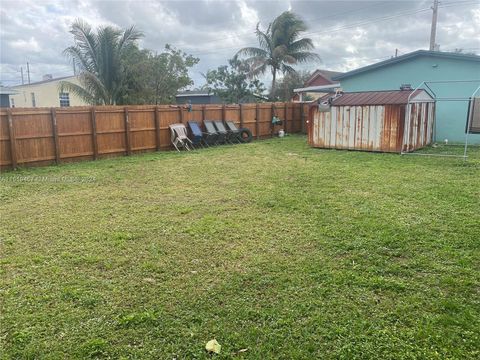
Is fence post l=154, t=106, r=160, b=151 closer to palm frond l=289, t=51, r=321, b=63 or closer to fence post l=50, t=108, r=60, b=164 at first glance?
fence post l=50, t=108, r=60, b=164

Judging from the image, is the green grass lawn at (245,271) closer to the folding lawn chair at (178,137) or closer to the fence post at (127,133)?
the fence post at (127,133)

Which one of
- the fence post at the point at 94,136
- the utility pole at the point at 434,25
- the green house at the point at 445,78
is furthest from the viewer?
the utility pole at the point at 434,25

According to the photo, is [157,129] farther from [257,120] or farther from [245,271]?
[245,271]

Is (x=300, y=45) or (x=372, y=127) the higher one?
(x=300, y=45)

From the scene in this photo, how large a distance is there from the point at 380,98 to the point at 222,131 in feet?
17.8

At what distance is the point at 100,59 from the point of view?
48.4 ft

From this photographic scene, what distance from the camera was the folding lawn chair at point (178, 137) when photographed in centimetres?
1226

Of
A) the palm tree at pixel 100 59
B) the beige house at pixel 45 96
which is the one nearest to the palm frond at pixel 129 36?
the palm tree at pixel 100 59

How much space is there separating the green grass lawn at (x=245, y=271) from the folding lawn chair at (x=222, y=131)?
22.9 feet

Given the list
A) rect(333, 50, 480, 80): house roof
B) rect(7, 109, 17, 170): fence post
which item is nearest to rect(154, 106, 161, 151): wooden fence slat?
rect(7, 109, 17, 170): fence post

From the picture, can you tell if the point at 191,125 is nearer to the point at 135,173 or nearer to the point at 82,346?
the point at 135,173

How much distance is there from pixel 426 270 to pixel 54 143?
915 cm

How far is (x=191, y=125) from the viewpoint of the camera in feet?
41.8

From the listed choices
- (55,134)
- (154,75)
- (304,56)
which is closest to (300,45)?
(304,56)
